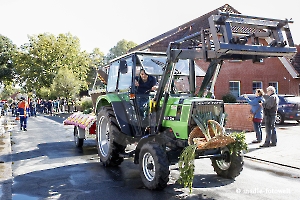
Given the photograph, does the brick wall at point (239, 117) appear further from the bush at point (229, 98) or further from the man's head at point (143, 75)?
the bush at point (229, 98)

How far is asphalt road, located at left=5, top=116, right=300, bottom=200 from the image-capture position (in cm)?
561

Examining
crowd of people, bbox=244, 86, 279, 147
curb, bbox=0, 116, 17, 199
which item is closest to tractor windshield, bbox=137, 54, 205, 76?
curb, bbox=0, 116, 17, 199

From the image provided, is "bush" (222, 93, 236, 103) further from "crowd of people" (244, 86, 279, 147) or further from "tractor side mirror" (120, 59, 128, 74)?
"tractor side mirror" (120, 59, 128, 74)

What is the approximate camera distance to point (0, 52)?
60.3 m

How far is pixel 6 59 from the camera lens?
2341 inches

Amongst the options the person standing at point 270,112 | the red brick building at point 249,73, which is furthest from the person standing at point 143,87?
the red brick building at point 249,73

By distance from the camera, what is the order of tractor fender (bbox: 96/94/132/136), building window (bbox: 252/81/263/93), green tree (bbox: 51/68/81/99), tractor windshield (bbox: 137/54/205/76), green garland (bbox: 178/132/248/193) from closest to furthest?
1. green garland (bbox: 178/132/248/193)
2. tractor windshield (bbox: 137/54/205/76)
3. tractor fender (bbox: 96/94/132/136)
4. building window (bbox: 252/81/263/93)
5. green tree (bbox: 51/68/81/99)

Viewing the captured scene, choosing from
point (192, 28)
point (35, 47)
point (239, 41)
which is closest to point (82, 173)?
point (239, 41)

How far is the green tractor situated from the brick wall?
7630mm

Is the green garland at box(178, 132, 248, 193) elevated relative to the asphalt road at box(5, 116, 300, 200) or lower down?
elevated

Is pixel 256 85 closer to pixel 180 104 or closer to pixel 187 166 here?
pixel 180 104

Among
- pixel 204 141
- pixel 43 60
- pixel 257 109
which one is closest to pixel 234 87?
pixel 257 109

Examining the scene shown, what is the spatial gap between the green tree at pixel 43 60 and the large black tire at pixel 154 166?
3823cm

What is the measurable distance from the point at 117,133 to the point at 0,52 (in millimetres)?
59998
